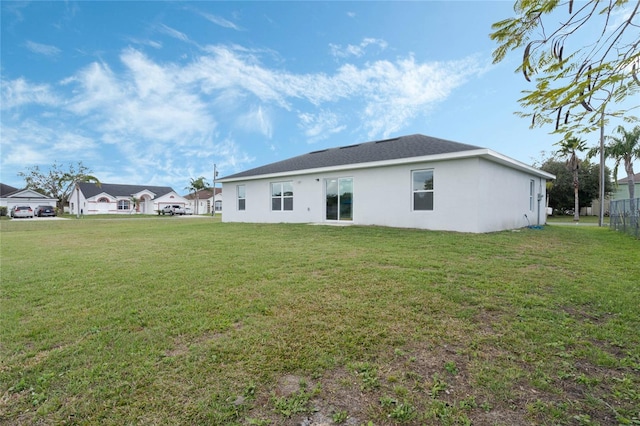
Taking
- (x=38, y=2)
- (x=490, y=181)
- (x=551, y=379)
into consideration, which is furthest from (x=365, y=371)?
(x=38, y=2)

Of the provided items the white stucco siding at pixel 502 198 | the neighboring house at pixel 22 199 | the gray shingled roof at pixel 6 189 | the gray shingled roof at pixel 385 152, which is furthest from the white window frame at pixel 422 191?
the gray shingled roof at pixel 6 189

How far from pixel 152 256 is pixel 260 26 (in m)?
11.1

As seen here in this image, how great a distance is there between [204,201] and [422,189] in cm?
5268

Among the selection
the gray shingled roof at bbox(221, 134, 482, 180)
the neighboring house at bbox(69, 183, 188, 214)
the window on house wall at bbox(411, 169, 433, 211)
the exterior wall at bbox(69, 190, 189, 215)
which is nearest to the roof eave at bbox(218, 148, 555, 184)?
the gray shingled roof at bbox(221, 134, 482, 180)

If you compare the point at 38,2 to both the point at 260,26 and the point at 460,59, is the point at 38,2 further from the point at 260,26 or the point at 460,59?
the point at 460,59

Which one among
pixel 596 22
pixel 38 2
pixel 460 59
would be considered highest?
pixel 38 2

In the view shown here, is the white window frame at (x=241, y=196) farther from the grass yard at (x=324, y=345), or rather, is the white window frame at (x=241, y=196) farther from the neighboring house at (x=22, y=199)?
the neighboring house at (x=22, y=199)

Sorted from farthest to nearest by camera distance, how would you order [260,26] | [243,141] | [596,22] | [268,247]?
[243,141] → [260,26] → [268,247] → [596,22]

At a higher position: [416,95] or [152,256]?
[416,95]

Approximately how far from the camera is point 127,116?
20.6 m

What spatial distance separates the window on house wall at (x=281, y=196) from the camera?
14.9 metres

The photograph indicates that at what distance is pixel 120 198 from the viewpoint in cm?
4700

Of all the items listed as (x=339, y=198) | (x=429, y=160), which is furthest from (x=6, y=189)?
(x=429, y=160)

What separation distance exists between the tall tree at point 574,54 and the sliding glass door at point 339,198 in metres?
10.1
